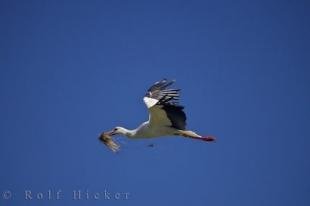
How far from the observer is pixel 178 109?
2944cm

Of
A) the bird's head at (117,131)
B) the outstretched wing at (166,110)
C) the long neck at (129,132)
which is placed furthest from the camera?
the bird's head at (117,131)

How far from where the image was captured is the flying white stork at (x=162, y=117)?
29.5 m

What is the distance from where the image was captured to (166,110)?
29547mm

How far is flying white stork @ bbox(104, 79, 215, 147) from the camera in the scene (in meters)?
29.5

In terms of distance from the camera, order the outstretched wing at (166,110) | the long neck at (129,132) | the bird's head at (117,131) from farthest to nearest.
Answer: the bird's head at (117,131)
the long neck at (129,132)
the outstretched wing at (166,110)

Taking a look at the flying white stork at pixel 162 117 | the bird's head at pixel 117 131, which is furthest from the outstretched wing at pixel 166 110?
the bird's head at pixel 117 131

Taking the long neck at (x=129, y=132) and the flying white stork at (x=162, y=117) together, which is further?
the long neck at (x=129, y=132)

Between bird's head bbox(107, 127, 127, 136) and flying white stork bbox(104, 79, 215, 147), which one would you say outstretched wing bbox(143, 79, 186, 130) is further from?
bird's head bbox(107, 127, 127, 136)

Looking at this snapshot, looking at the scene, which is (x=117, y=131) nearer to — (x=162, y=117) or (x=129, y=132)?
(x=129, y=132)

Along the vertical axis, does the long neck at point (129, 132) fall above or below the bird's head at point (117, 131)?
below

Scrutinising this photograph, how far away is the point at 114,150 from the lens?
3072 centimetres

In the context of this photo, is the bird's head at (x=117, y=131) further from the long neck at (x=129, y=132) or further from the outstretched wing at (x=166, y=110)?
the outstretched wing at (x=166, y=110)

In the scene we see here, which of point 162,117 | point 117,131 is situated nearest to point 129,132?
point 117,131

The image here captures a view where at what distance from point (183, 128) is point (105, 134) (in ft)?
6.75
